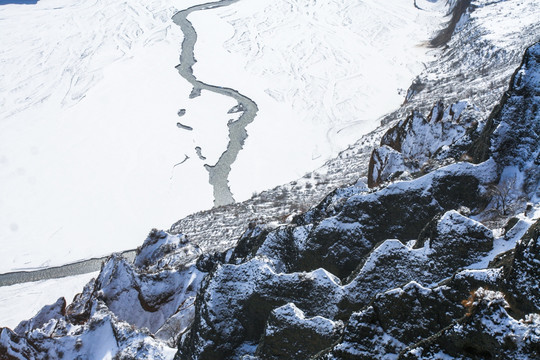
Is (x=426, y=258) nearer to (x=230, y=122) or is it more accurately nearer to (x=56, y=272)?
(x=56, y=272)

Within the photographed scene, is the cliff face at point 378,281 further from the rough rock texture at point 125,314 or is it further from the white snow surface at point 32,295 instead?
the white snow surface at point 32,295

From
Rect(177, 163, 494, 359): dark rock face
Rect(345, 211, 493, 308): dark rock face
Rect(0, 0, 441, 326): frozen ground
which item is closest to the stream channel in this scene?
Rect(0, 0, 441, 326): frozen ground

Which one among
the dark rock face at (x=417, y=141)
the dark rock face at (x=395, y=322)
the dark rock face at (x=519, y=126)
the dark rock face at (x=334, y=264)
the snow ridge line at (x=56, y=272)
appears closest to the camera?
the dark rock face at (x=395, y=322)

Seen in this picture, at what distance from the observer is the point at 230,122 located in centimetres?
6769

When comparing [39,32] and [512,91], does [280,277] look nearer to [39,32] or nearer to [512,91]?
[512,91]

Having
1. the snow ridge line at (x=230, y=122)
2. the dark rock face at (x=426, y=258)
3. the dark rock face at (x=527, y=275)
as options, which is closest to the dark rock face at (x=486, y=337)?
the dark rock face at (x=527, y=275)

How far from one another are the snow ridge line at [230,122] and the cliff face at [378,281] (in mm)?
24792

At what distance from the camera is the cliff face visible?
37.2ft

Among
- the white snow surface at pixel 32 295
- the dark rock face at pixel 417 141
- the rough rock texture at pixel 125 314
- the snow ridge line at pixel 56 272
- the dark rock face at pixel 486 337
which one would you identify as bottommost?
the snow ridge line at pixel 56 272

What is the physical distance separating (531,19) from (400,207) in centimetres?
6239

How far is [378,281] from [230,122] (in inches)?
2103

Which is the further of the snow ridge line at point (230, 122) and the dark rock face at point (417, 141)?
the snow ridge line at point (230, 122)

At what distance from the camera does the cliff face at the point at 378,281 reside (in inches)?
446

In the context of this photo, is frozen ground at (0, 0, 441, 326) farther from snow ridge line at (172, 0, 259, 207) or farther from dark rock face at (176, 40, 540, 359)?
dark rock face at (176, 40, 540, 359)
